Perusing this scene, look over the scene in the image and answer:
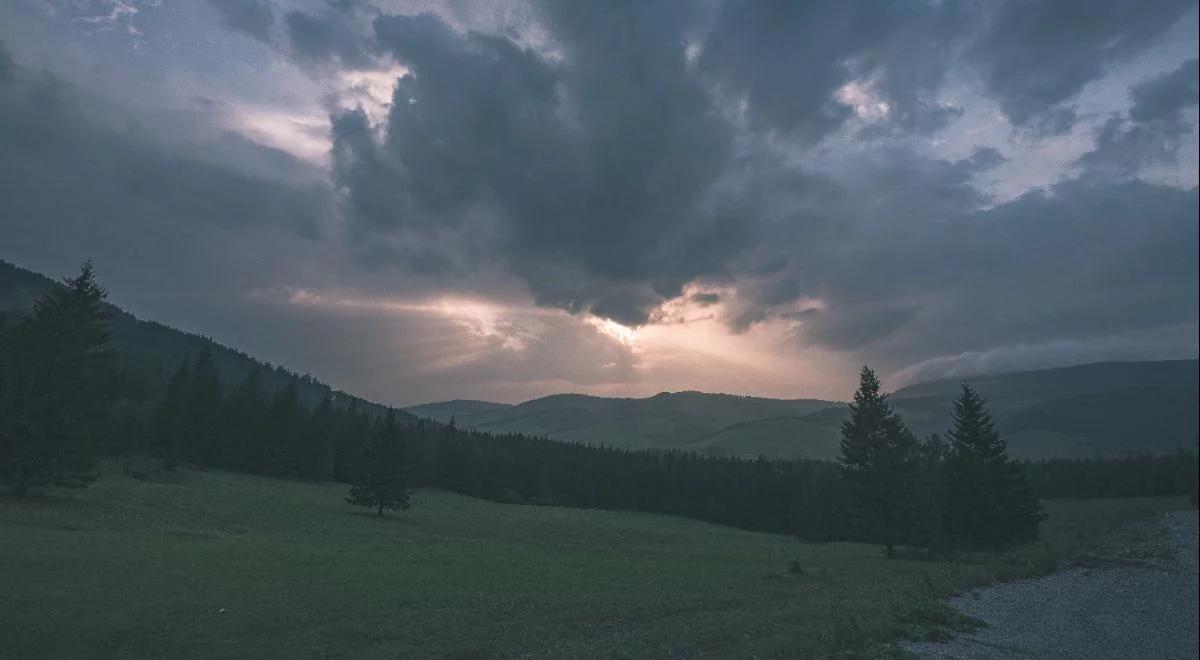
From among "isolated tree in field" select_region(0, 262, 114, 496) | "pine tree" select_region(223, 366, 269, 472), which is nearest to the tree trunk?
"isolated tree in field" select_region(0, 262, 114, 496)

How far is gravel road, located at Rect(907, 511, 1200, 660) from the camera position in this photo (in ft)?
54.6

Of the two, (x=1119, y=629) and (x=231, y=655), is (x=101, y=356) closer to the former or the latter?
(x=231, y=655)

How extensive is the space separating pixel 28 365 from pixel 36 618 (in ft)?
106

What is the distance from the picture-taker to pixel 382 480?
6431 cm

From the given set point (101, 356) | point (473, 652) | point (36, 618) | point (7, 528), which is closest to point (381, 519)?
point (101, 356)

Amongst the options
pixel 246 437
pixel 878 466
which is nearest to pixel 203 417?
pixel 246 437

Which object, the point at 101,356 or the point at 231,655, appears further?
the point at 101,356

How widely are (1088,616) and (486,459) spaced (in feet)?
368

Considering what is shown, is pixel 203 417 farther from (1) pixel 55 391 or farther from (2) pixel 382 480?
(1) pixel 55 391

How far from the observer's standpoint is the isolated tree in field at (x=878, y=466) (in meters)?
53.6

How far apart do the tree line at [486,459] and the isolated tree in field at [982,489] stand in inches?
4.8

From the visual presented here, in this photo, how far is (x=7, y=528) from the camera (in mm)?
30859

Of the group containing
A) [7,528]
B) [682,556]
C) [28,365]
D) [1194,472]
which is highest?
[28,365]

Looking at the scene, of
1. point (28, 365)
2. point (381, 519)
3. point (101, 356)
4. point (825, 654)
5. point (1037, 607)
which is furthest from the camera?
point (381, 519)
